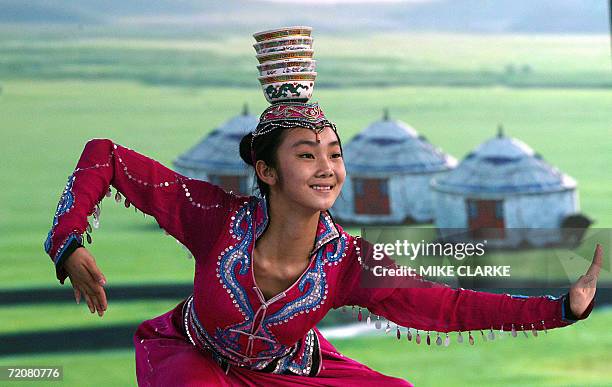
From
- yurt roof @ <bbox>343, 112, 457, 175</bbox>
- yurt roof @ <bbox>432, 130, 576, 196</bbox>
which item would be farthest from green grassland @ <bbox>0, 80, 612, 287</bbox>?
yurt roof @ <bbox>343, 112, 457, 175</bbox>

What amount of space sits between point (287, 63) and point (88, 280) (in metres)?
0.64

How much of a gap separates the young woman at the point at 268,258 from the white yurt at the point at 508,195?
420 cm

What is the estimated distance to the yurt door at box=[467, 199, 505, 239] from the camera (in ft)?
23.4

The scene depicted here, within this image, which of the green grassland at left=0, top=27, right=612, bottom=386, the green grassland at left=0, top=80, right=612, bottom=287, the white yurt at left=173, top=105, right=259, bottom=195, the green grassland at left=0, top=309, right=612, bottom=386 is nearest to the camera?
the green grassland at left=0, top=309, right=612, bottom=386

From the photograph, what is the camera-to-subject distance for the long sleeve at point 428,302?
2729 millimetres

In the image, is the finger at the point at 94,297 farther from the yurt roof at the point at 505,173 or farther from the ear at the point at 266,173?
the yurt roof at the point at 505,173

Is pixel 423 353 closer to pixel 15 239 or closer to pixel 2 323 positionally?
pixel 2 323

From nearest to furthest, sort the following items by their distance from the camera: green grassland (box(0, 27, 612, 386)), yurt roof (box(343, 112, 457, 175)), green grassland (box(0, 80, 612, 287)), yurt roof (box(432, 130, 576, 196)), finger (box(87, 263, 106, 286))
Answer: finger (box(87, 263, 106, 286))
yurt roof (box(432, 130, 576, 196))
yurt roof (box(343, 112, 457, 175))
green grassland (box(0, 80, 612, 287))
green grassland (box(0, 27, 612, 386))

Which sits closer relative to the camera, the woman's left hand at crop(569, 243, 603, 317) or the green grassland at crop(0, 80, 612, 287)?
the woman's left hand at crop(569, 243, 603, 317)

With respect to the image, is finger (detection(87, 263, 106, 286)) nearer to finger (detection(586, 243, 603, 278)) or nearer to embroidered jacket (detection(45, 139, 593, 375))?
embroidered jacket (detection(45, 139, 593, 375))

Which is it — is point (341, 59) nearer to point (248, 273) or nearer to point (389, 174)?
point (389, 174)

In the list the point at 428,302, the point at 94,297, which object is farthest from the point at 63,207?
the point at 428,302

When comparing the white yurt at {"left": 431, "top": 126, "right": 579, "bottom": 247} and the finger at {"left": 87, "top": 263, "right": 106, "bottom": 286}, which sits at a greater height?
the finger at {"left": 87, "top": 263, "right": 106, "bottom": 286}

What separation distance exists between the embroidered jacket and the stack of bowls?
0.81ft
